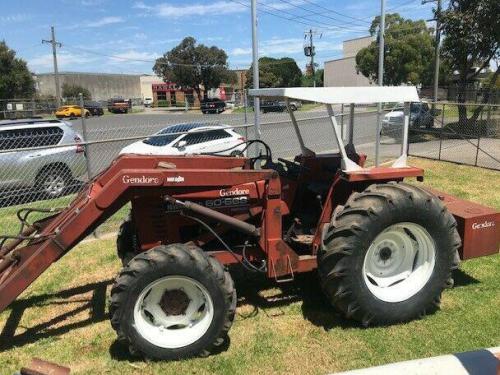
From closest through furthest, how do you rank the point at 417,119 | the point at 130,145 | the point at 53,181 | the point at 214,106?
→ the point at 53,181
the point at 130,145
the point at 417,119
the point at 214,106

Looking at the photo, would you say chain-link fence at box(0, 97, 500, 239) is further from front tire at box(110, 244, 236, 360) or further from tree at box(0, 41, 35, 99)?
tree at box(0, 41, 35, 99)

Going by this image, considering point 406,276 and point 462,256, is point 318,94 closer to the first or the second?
point 406,276


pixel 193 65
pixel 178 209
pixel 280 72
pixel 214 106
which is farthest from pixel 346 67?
pixel 178 209

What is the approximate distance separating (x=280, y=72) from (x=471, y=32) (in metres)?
64.7

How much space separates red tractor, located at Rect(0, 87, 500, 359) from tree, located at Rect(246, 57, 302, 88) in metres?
66.8

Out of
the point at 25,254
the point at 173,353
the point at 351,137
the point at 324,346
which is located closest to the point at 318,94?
the point at 351,137

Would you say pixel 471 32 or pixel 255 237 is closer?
pixel 255 237

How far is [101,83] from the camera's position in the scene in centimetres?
7762

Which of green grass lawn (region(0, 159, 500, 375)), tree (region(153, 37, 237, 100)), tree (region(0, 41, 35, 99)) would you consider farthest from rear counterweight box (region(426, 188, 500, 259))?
tree (region(153, 37, 237, 100))

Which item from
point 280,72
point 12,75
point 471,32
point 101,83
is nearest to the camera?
point 471,32

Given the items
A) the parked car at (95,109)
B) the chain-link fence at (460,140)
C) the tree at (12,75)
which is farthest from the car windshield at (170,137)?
the tree at (12,75)

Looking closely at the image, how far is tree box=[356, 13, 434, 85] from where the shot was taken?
3900cm

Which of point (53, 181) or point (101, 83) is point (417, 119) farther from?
point (101, 83)

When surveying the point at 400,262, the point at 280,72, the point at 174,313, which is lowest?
the point at 174,313
